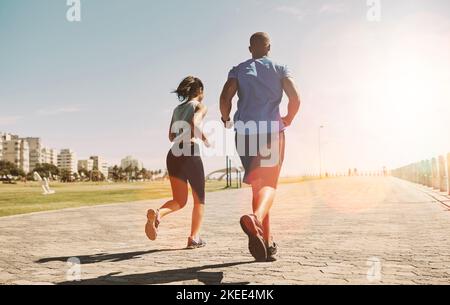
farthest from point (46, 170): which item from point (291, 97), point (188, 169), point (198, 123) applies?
point (291, 97)

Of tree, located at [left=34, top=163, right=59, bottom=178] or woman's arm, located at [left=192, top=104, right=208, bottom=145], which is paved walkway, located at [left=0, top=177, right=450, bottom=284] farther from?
tree, located at [left=34, top=163, right=59, bottom=178]

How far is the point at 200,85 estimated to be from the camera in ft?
19.6

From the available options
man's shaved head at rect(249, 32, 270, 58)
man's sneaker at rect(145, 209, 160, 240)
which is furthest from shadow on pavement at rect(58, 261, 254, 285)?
man's shaved head at rect(249, 32, 270, 58)

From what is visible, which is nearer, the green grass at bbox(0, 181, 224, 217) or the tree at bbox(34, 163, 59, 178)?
the green grass at bbox(0, 181, 224, 217)

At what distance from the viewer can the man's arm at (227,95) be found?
4.80m

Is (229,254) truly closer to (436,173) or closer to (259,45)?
(259,45)

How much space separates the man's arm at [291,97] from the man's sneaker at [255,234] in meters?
1.20

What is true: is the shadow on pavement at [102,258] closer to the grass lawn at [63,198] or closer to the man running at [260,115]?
the man running at [260,115]

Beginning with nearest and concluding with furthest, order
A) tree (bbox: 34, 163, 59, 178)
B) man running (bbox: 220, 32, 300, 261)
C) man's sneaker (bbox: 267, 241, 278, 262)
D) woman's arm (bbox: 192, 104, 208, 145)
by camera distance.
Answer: man running (bbox: 220, 32, 300, 261) < man's sneaker (bbox: 267, 241, 278, 262) < woman's arm (bbox: 192, 104, 208, 145) < tree (bbox: 34, 163, 59, 178)

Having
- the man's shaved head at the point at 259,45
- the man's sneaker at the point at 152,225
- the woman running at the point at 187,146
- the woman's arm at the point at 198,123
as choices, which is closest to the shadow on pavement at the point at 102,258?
the man's sneaker at the point at 152,225

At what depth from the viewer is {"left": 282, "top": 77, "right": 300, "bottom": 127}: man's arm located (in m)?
4.69

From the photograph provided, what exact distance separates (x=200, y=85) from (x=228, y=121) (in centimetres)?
128
